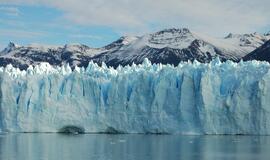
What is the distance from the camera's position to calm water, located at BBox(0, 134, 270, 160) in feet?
75.3

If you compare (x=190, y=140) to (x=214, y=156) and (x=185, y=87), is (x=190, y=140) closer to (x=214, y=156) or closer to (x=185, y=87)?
(x=185, y=87)

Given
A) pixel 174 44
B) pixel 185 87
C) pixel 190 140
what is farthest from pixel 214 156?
pixel 174 44

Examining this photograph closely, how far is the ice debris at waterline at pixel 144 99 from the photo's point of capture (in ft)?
102

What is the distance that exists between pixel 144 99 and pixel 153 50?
192ft

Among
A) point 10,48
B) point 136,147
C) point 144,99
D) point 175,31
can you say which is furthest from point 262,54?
point 10,48

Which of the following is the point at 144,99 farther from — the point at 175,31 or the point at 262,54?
the point at 175,31

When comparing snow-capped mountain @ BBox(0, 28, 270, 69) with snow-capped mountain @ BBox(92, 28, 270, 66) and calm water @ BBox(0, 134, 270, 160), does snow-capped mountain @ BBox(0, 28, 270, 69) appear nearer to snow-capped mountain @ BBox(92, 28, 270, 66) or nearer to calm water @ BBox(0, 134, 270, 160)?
snow-capped mountain @ BBox(92, 28, 270, 66)

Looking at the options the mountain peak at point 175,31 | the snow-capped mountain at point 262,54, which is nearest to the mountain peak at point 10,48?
the mountain peak at point 175,31

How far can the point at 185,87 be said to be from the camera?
3269 cm

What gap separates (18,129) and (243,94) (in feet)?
45.2

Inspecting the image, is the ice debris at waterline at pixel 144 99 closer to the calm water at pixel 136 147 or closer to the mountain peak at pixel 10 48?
the calm water at pixel 136 147

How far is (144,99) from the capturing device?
111 ft

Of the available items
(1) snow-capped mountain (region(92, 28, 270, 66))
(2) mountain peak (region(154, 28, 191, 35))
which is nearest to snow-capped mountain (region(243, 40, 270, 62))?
(1) snow-capped mountain (region(92, 28, 270, 66))

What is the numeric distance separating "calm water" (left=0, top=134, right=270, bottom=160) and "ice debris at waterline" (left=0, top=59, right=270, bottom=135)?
93 cm
